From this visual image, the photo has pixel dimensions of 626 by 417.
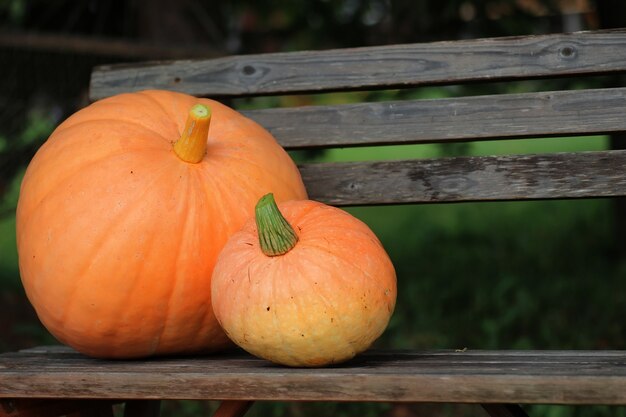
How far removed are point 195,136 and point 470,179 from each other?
2.81 feet

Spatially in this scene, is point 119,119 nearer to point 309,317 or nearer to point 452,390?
point 309,317

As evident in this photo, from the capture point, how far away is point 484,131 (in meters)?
2.70

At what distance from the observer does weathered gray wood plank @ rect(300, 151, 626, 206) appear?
2604 millimetres

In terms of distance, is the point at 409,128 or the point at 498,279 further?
the point at 498,279

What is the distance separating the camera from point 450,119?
8.95 ft

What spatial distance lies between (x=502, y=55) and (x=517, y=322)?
1.87 m

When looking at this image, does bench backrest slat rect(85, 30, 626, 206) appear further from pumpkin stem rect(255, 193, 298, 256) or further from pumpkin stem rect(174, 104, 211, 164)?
pumpkin stem rect(255, 193, 298, 256)

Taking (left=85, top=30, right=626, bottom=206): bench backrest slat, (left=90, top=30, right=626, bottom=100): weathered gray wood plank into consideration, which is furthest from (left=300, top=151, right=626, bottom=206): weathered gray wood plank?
(left=90, top=30, right=626, bottom=100): weathered gray wood plank

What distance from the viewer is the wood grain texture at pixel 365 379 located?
163 centimetres

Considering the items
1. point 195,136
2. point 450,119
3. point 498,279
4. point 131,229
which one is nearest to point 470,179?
point 450,119

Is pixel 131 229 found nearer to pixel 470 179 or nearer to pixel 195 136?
pixel 195 136

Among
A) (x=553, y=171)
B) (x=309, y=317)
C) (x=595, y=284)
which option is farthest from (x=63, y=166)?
(x=595, y=284)

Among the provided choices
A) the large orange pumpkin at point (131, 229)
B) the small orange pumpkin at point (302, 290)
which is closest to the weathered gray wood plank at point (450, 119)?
the large orange pumpkin at point (131, 229)

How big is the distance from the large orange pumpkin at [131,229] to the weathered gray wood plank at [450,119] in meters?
0.51
